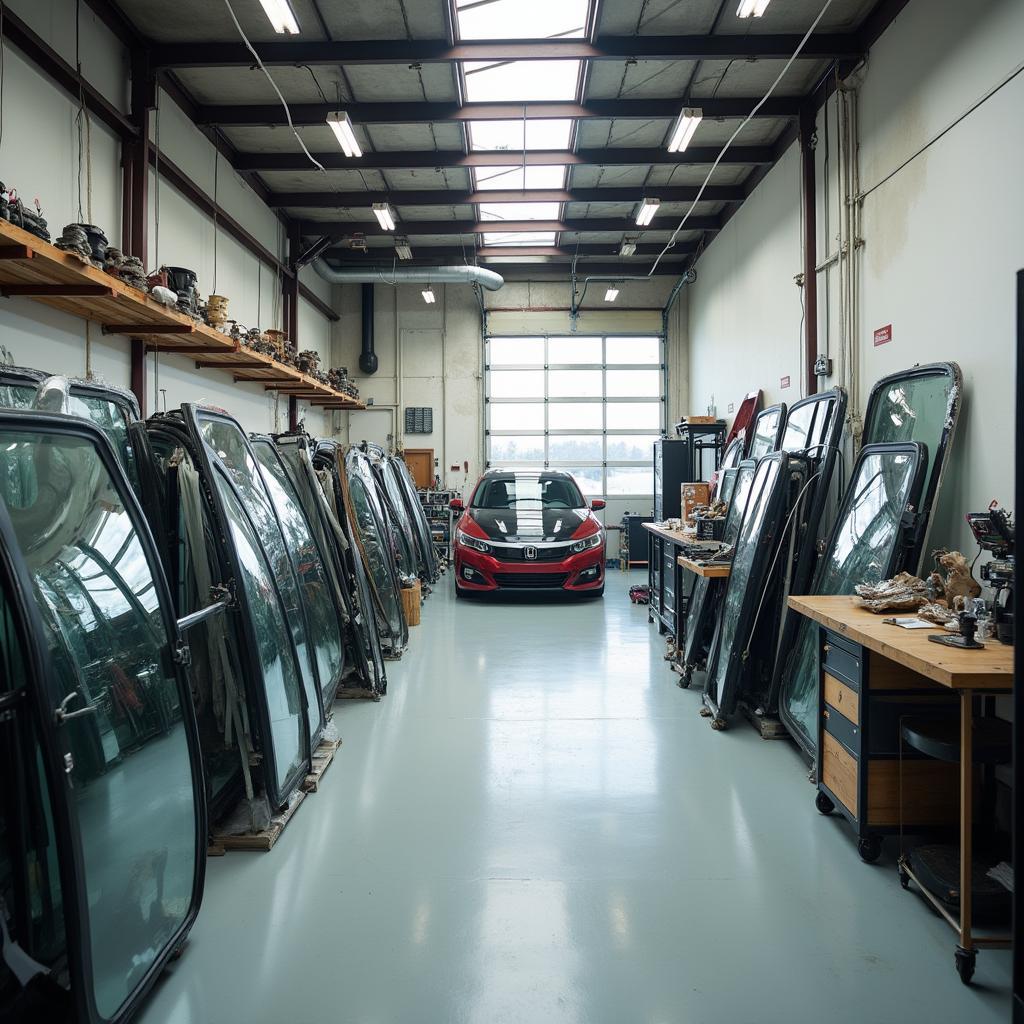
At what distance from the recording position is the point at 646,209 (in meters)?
8.37

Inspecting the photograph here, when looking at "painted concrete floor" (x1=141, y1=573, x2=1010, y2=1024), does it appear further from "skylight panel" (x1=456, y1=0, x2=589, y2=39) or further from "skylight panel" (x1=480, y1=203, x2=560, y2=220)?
"skylight panel" (x1=480, y1=203, x2=560, y2=220)

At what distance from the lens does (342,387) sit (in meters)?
10.2

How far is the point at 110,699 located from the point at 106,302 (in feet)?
11.5

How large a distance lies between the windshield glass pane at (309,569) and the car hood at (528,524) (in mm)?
3660

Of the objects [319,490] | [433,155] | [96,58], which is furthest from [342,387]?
[319,490]

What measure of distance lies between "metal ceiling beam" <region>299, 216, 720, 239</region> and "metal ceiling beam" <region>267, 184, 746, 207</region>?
743 mm

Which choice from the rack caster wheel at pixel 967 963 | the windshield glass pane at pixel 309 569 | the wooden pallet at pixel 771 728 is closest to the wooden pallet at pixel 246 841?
the windshield glass pane at pixel 309 569

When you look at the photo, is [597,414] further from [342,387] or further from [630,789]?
[630,789]

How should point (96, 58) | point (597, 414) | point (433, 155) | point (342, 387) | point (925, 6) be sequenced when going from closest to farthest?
point (925, 6)
point (96, 58)
point (433, 155)
point (342, 387)
point (597, 414)

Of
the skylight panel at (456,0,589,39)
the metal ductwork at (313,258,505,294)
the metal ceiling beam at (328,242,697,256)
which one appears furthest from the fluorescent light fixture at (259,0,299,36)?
the metal ceiling beam at (328,242,697,256)

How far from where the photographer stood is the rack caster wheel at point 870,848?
248 cm

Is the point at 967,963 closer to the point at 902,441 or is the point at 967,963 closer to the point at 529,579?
the point at 902,441

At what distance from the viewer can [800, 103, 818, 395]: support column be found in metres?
6.05

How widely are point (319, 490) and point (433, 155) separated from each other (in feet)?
15.7
